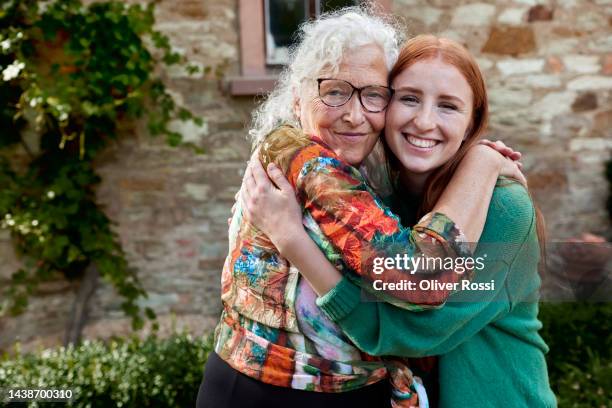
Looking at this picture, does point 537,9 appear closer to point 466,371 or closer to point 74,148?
point 74,148

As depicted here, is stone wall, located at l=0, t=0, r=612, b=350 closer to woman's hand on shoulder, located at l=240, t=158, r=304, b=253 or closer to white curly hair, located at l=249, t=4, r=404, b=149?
white curly hair, located at l=249, t=4, r=404, b=149

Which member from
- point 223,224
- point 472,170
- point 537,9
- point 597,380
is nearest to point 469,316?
point 472,170

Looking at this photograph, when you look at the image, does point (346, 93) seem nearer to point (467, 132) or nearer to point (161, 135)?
point (467, 132)

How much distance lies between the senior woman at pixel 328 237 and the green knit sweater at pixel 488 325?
1.8 inches

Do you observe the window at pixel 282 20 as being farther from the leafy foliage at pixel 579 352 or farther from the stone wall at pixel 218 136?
the leafy foliage at pixel 579 352

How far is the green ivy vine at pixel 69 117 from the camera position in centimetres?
405

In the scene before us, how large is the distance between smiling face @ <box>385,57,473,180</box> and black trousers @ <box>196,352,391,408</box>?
0.55 meters

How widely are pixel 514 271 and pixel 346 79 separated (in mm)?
586

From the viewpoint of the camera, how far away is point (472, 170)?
1.50 m

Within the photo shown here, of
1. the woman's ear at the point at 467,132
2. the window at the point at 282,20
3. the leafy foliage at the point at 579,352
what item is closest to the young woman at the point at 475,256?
the woman's ear at the point at 467,132

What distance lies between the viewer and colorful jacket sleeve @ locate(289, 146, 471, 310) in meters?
1.30

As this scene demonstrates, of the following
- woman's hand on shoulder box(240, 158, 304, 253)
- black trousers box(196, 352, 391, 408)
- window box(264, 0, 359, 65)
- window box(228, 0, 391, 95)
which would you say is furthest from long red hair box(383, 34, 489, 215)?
window box(264, 0, 359, 65)

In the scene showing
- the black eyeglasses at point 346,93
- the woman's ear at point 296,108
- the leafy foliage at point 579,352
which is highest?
the black eyeglasses at point 346,93

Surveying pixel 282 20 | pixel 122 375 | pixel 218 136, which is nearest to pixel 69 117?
pixel 218 136
